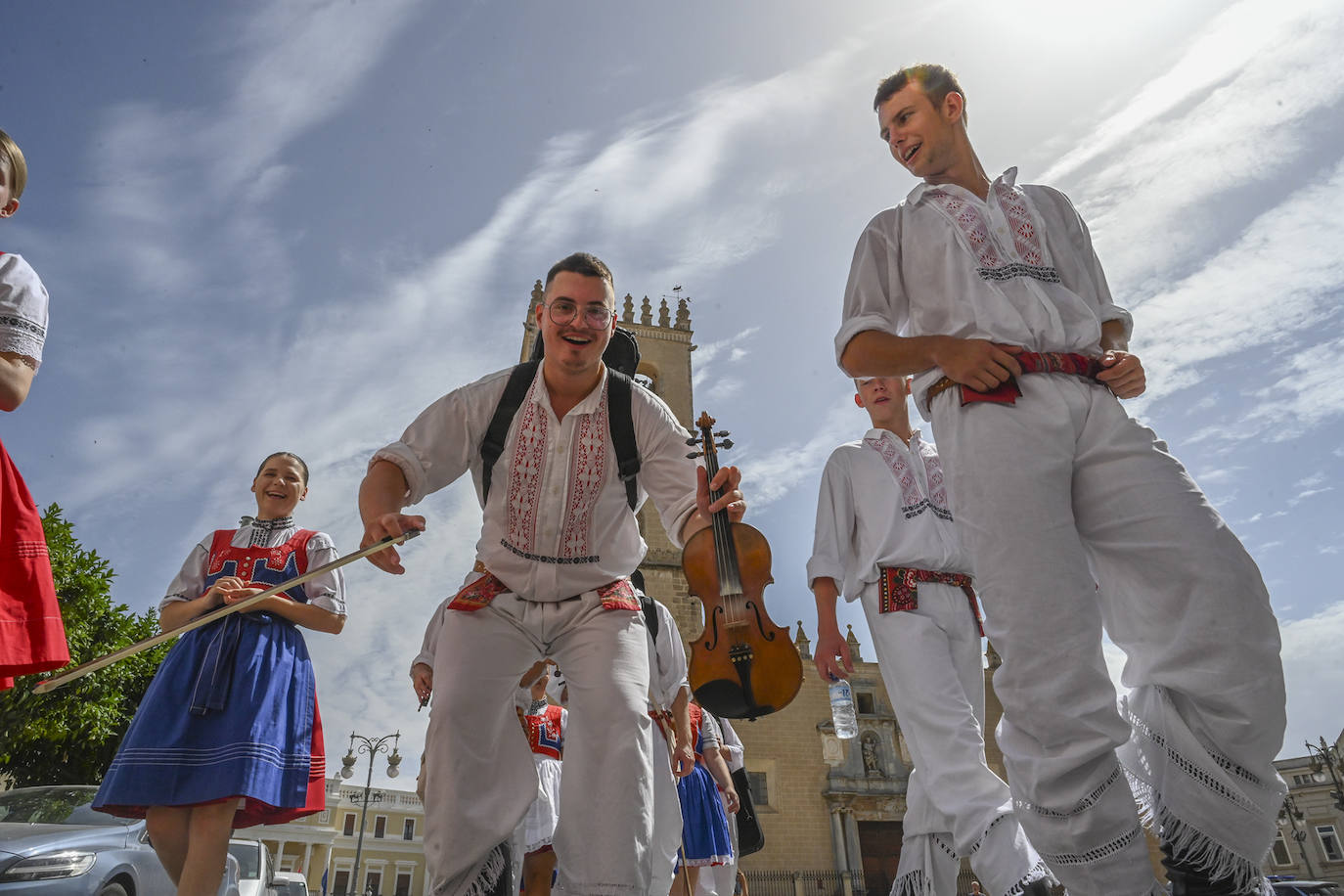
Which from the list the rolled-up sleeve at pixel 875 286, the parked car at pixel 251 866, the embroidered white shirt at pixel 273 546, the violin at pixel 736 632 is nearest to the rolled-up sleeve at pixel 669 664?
the embroidered white shirt at pixel 273 546

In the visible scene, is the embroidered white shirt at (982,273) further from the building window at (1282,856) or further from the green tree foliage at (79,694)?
the building window at (1282,856)

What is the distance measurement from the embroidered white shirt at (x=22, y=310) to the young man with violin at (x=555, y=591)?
1.01 metres

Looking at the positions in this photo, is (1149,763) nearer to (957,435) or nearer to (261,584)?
(957,435)

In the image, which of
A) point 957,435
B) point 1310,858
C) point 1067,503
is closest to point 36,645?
point 957,435

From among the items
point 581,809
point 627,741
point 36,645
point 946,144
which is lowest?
point 581,809

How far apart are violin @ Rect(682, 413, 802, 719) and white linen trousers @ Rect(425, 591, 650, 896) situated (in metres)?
0.23

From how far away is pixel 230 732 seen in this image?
3547 mm

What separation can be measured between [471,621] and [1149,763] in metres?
1.92

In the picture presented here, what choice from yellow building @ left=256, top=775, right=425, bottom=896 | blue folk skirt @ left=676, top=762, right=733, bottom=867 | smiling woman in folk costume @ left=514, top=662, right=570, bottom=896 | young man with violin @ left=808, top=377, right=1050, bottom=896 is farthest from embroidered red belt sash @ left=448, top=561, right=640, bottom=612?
yellow building @ left=256, top=775, right=425, bottom=896

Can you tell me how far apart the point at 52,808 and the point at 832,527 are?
5.22m

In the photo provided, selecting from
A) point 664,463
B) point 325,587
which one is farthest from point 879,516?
point 325,587

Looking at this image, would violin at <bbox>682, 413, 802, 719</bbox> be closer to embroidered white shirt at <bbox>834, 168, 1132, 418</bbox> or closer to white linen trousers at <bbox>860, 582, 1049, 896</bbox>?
embroidered white shirt at <bbox>834, 168, 1132, 418</bbox>

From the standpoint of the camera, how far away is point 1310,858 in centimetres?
4609

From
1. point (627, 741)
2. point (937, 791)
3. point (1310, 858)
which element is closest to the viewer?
point (627, 741)
